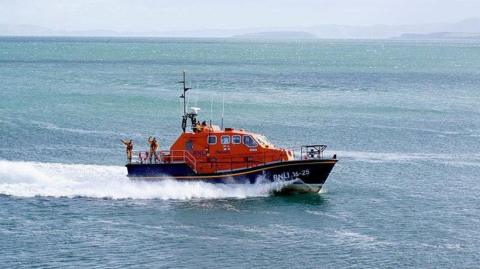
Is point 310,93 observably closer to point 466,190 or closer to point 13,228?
point 466,190

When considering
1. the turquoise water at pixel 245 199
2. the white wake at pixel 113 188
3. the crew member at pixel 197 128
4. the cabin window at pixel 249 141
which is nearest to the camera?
the turquoise water at pixel 245 199

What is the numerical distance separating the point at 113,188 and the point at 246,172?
672cm

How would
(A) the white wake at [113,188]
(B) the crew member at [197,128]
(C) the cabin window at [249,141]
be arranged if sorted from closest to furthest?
(A) the white wake at [113,188], (C) the cabin window at [249,141], (B) the crew member at [197,128]

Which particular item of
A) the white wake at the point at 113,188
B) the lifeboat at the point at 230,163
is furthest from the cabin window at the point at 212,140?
the white wake at the point at 113,188

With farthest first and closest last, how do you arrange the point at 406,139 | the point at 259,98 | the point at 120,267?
the point at 259,98 → the point at 406,139 → the point at 120,267

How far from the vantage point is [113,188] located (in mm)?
42500

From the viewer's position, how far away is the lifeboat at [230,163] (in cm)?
4247

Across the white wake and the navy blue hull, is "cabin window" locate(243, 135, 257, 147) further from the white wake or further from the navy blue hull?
the white wake

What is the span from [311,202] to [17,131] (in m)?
29.3

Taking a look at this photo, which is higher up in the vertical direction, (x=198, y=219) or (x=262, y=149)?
(x=262, y=149)

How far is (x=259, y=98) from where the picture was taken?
9250 centimetres

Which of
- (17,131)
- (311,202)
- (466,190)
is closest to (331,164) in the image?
(311,202)

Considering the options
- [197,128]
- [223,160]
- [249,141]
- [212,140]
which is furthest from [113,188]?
[249,141]

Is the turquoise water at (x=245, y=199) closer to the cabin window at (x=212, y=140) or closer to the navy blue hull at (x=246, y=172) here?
the navy blue hull at (x=246, y=172)
